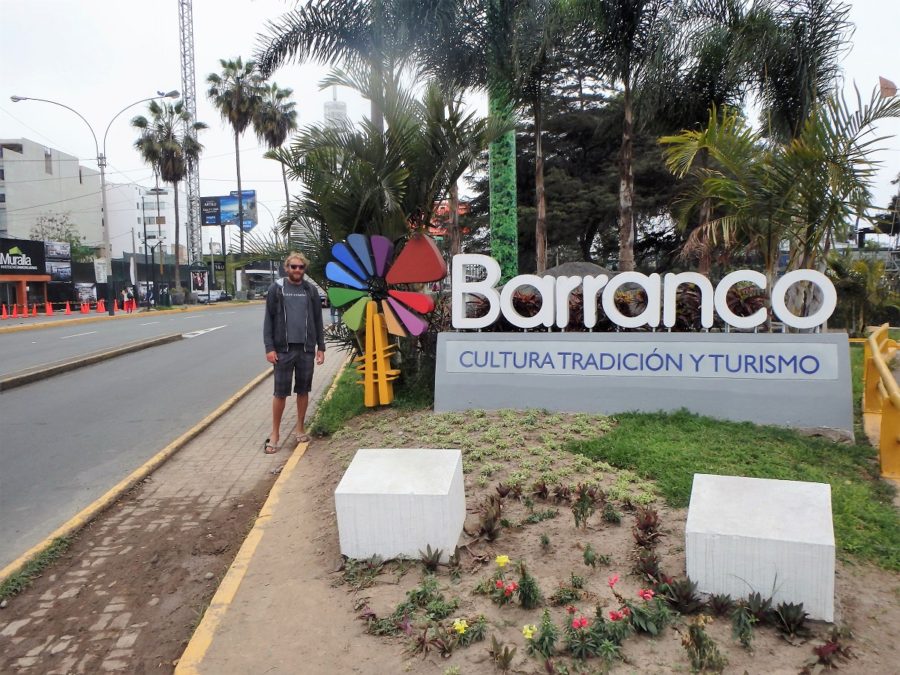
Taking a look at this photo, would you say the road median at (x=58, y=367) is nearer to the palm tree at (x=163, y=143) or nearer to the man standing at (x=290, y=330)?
the man standing at (x=290, y=330)

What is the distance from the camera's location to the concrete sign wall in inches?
262

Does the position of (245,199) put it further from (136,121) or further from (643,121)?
(643,121)

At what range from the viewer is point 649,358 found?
709 centimetres

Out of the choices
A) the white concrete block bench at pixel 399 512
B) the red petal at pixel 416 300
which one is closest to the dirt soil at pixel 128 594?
the white concrete block bench at pixel 399 512

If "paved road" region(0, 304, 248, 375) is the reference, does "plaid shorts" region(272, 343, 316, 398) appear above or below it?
above

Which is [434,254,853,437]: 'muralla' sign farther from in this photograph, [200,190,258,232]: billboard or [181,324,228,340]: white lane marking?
[200,190,258,232]: billboard

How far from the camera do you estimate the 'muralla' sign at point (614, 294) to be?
21.7 feet

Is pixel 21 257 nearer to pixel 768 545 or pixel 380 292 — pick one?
pixel 380 292

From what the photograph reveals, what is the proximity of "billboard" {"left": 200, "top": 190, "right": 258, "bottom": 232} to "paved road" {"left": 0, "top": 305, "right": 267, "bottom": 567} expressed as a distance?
49.5 meters

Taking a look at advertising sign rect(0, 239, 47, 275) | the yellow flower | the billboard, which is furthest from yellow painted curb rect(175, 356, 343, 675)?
the billboard

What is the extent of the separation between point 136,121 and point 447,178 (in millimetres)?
44486

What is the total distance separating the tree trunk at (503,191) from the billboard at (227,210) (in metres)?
52.3

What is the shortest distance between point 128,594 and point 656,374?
5.09 meters

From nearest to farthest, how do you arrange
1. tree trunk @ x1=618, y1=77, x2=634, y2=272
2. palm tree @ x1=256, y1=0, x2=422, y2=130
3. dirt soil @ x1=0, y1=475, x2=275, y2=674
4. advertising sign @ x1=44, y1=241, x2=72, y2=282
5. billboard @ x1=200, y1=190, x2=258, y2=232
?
dirt soil @ x1=0, y1=475, x2=275, y2=674
palm tree @ x1=256, y1=0, x2=422, y2=130
tree trunk @ x1=618, y1=77, x2=634, y2=272
advertising sign @ x1=44, y1=241, x2=72, y2=282
billboard @ x1=200, y1=190, x2=258, y2=232
